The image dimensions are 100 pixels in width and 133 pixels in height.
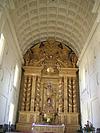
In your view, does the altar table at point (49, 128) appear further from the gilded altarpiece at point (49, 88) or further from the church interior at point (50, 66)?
the gilded altarpiece at point (49, 88)

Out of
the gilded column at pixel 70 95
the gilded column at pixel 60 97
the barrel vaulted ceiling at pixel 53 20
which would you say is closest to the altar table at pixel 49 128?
the gilded column at pixel 60 97

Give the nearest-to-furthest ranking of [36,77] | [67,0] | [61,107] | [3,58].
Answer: [3,58] → [67,0] → [61,107] → [36,77]

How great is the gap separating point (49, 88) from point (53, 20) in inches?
293

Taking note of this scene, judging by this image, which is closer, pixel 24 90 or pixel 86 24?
pixel 86 24

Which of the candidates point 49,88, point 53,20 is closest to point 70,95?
point 49,88

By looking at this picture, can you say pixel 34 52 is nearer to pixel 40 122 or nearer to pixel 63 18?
pixel 63 18

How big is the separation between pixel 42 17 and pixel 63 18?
203 cm

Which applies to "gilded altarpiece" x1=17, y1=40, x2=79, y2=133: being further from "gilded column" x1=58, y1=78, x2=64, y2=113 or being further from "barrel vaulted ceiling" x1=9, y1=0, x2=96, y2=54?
"barrel vaulted ceiling" x1=9, y1=0, x2=96, y2=54

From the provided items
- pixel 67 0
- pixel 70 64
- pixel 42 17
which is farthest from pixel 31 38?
pixel 67 0

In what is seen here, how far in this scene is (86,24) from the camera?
1487 centimetres

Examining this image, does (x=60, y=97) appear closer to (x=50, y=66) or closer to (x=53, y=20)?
(x=50, y=66)

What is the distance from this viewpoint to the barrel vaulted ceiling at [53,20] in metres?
14.1

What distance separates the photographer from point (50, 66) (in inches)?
809

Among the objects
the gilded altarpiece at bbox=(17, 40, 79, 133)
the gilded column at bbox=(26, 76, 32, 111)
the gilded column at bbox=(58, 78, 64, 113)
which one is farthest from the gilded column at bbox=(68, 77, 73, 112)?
the gilded column at bbox=(26, 76, 32, 111)
